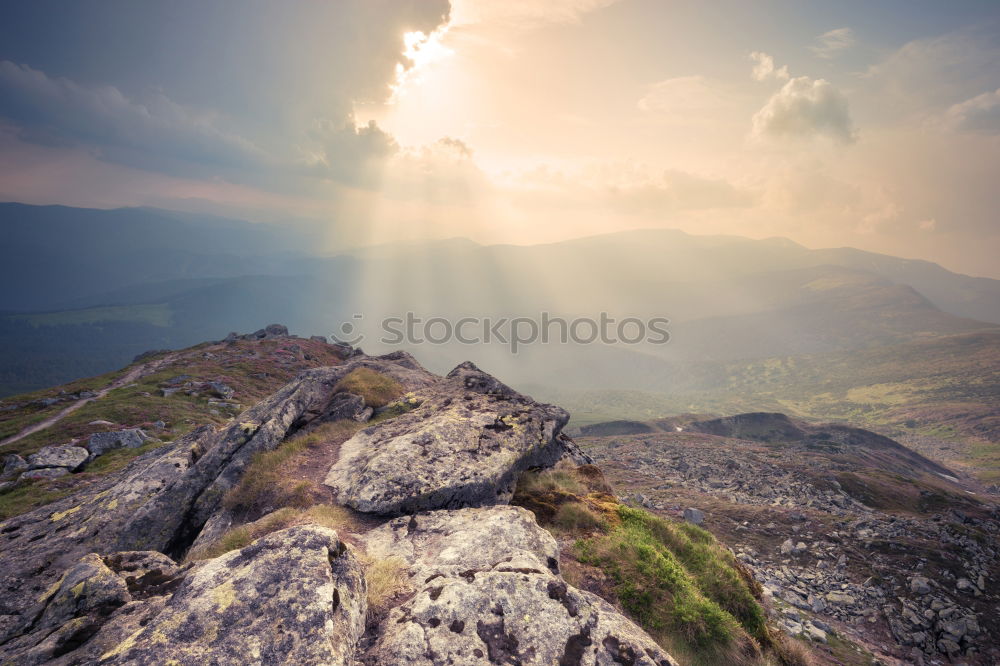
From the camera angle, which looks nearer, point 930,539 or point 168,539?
point 168,539

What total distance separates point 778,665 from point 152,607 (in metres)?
16.0

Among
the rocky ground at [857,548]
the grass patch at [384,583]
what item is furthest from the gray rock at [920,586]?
the grass patch at [384,583]

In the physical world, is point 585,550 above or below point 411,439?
below

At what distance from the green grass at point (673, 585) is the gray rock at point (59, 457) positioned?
4460cm

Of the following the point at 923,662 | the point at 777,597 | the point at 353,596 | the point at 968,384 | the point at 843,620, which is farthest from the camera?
the point at 968,384

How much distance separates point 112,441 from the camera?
3541cm

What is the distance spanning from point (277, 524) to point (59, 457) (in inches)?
1498

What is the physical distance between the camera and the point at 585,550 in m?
11.7

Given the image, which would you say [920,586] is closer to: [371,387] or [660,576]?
[660,576]

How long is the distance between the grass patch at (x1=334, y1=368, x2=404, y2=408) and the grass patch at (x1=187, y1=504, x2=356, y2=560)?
32.1ft

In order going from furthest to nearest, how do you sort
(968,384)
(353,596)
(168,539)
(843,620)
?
(968,384) < (843,620) < (168,539) < (353,596)

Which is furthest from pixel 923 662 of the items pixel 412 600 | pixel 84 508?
pixel 84 508

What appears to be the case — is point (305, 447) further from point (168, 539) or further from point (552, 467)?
point (552, 467)

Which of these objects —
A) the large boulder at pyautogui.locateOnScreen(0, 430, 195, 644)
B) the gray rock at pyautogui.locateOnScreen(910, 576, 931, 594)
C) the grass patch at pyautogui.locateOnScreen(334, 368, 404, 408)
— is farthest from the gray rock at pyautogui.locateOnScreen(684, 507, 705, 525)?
the large boulder at pyautogui.locateOnScreen(0, 430, 195, 644)
